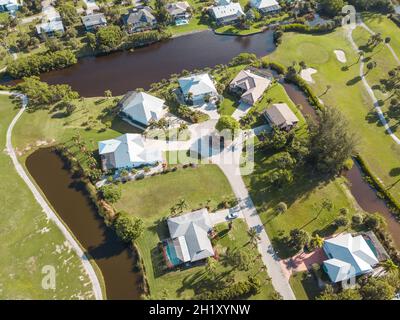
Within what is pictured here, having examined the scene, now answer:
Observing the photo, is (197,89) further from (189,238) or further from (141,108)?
(189,238)

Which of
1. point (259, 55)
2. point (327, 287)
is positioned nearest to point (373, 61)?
point (259, 55)

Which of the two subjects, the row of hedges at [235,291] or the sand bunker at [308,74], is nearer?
the row of hedges at [235,291]

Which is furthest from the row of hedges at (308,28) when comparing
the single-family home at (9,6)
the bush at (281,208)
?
the single-family home at (9,6)

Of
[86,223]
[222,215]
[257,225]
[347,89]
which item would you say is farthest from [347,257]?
[347,89]

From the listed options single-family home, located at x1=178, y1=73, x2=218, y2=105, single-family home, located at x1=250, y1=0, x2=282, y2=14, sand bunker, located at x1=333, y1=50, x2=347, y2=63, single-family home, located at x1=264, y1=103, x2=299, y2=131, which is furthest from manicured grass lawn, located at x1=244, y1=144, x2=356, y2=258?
single-family home, located at x1=250, y1=0, x2=282, y2=14

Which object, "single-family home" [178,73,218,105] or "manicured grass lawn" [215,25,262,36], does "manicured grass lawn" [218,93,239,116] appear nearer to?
"single-family home" [178,73,218,105]

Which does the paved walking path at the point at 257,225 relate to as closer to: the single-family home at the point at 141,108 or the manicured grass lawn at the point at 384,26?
the single-family home at the point at 141,108

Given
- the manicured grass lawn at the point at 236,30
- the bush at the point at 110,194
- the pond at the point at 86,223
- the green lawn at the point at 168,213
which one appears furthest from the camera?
the manicured grass lawn at the point at 236,30
